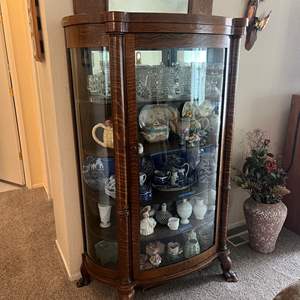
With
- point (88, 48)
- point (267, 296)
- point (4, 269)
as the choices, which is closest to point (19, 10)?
point (88, 48)

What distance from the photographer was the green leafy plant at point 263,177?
2.06m

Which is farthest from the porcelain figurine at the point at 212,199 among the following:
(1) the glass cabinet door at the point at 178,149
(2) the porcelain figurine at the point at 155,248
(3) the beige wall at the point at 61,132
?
(3) the beige wall at the point at 61,132

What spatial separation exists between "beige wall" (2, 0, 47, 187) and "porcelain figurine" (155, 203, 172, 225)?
181cm

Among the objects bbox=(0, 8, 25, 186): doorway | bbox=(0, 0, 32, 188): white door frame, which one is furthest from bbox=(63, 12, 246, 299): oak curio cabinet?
bbox=(0, 8, 25, 186): doorway

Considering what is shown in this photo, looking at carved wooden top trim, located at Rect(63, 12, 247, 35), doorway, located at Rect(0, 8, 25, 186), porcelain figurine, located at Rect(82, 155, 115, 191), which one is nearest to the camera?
carved wooden top trim, located at Rect(63, 12, 247, 35)

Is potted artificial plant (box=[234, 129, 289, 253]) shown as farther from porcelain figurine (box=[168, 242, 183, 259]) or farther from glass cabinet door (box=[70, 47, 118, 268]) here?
glass cabinet door (box=[70, 47, 118, 268])

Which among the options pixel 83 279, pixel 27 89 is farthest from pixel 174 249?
pixel 27 89

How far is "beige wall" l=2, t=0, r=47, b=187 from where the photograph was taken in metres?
2.83

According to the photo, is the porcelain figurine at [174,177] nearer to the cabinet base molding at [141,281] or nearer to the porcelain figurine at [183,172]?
the porcelain figurine at [183,172]

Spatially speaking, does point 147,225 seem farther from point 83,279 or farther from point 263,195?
point 263,195

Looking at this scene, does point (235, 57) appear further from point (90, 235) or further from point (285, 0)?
point (90, 235)

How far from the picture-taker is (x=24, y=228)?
8.30 ft

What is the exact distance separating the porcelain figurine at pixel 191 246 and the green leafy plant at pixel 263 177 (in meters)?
0.56

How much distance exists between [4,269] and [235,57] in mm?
1953
